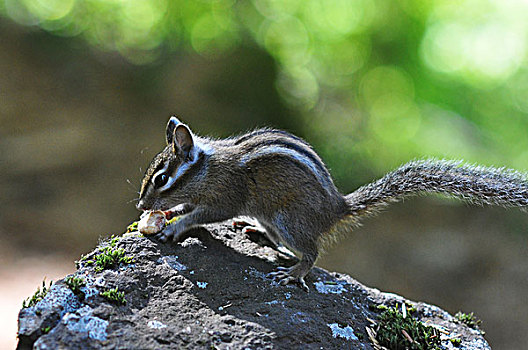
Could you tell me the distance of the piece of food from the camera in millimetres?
3363

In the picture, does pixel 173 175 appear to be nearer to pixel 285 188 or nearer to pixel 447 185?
pixel 285 188

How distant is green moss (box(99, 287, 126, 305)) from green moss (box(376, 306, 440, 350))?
1454mm

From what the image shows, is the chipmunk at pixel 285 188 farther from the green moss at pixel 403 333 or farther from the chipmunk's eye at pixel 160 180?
the green moss at pixel 403 333

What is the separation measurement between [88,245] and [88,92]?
8.35 ft

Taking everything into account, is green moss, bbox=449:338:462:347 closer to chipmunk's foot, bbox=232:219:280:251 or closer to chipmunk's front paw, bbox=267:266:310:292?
chipmunk's front paw, bbox=267:266:310:292

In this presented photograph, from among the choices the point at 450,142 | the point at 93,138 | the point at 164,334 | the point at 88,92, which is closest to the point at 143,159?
the point at 93,138

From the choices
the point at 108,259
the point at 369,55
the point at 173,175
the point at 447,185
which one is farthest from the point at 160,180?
the point at 369,55

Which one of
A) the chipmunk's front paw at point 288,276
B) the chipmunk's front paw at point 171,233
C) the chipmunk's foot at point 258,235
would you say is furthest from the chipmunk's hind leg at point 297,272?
the chipmunk's front paw at point 171,233

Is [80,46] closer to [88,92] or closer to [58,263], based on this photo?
[88,92]

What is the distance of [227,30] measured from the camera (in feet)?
25.6

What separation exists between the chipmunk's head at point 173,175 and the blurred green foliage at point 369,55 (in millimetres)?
3987

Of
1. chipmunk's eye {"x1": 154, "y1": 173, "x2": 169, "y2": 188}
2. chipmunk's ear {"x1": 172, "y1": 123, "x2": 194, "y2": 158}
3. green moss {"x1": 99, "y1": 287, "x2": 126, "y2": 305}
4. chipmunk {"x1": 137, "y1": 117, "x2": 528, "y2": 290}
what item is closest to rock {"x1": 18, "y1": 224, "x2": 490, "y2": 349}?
green moss {"x1": 99, "y1": 287, "x2": 126, "y2": 305}

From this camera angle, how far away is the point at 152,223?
11.2 feet

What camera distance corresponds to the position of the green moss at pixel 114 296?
2.69m
